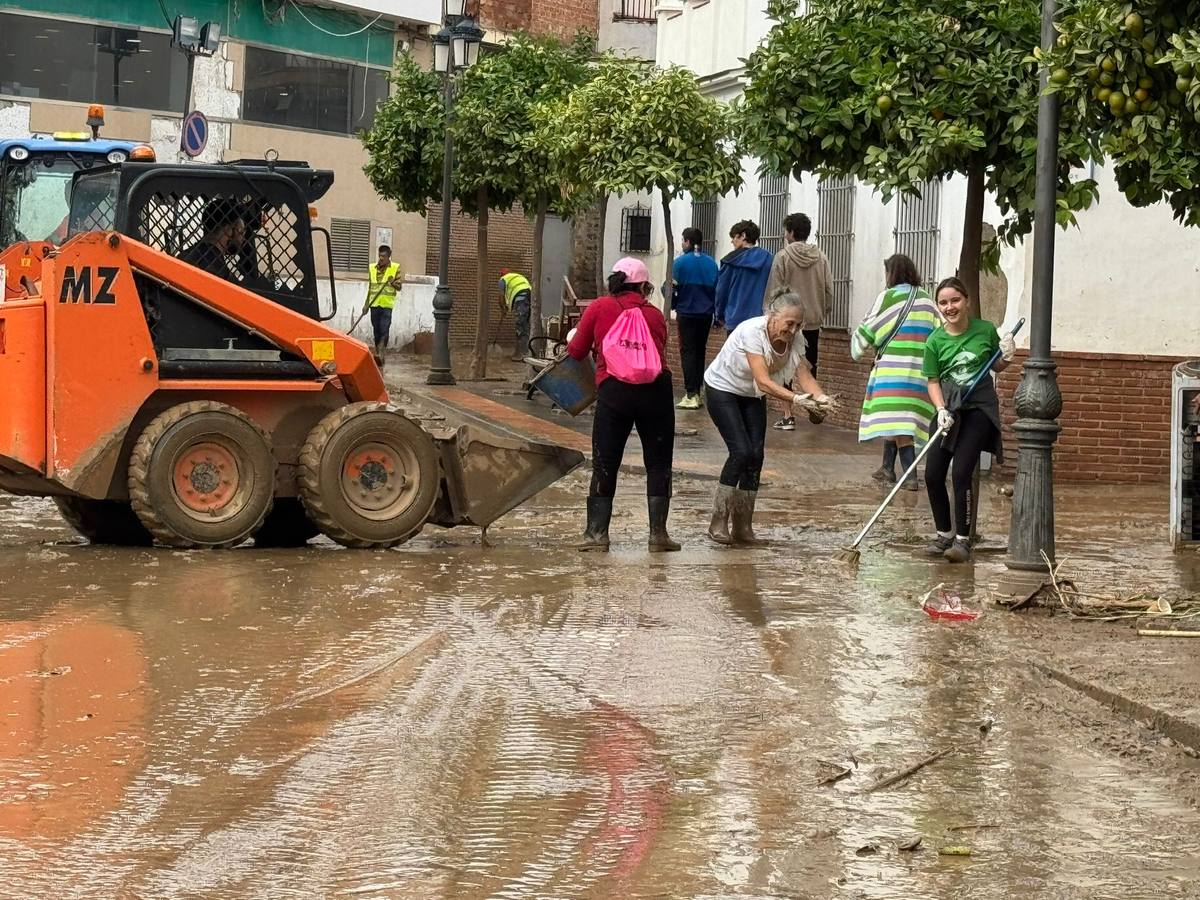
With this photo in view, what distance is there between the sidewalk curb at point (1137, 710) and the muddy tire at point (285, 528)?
18.1ft

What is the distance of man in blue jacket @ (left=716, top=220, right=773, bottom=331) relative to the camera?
1878cm

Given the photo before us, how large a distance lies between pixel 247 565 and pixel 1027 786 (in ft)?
18.0

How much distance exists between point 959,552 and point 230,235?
4503 millimetres

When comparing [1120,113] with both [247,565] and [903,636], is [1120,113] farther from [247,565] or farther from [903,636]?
[247,565]

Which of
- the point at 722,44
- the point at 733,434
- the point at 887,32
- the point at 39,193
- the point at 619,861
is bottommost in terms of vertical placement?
the point at 619,861

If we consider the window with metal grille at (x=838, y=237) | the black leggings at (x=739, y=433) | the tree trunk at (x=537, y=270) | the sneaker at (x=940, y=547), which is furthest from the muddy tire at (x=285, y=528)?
the tree trunk at (x=537, y=270)

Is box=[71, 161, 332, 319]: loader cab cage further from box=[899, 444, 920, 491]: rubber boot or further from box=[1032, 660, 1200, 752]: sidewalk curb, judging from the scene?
box=[1032, 660, 1200, 752]: sidewalk curb

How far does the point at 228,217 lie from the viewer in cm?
1180

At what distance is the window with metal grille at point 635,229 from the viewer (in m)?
32.0

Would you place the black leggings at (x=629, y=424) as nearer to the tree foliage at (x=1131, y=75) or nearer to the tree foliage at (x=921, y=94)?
the tree foliage at (x=921, y=94)

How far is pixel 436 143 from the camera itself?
92.6 ft

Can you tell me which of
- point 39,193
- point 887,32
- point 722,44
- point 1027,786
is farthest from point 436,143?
point 1027,786

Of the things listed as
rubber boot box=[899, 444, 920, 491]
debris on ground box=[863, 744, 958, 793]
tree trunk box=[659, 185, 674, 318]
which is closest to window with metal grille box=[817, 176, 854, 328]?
tree trunk box=[659, 185, 674, 318]

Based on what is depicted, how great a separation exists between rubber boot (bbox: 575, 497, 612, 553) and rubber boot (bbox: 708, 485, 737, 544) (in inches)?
29.2
